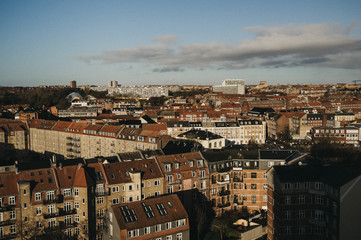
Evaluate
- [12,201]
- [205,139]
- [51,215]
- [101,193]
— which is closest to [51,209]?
[51,215]

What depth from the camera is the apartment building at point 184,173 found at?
1417 inches

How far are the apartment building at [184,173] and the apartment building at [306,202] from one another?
7.55 m

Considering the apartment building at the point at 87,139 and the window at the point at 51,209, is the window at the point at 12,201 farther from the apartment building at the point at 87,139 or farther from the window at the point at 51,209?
the apartment building at the point at 87,139

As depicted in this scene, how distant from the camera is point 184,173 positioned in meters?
36.8

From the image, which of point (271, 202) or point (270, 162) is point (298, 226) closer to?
point (271, 202)

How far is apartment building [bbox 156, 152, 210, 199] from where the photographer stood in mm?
36000

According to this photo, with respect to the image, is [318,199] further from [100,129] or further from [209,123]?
[209,123]

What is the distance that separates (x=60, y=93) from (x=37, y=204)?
148 meters

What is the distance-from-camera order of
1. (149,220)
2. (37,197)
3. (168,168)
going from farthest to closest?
(168,168) < (37,197) < (149,220)

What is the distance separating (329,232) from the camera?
2909 cm

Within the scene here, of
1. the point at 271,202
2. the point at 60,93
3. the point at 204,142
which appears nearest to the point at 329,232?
the point at 271,202

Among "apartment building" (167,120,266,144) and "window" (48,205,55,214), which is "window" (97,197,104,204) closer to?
"window" (48,205,55,214)

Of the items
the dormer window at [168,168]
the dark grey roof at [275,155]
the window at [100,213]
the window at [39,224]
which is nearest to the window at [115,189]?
the window at [100,213]

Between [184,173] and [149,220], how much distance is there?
417 inches
